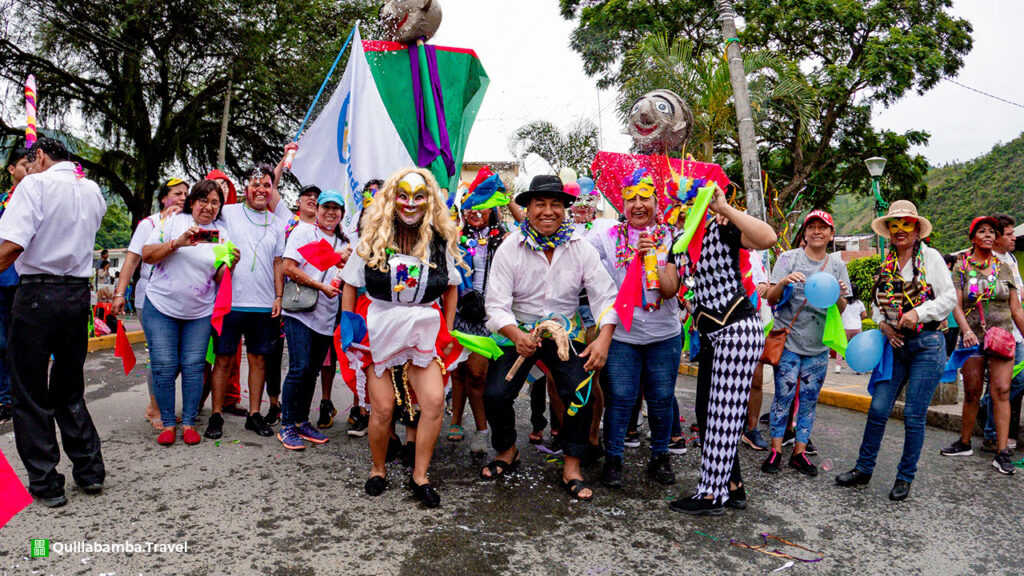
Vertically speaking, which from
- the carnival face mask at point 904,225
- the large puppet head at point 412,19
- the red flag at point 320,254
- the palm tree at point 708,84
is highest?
the palm tree at point 708,84

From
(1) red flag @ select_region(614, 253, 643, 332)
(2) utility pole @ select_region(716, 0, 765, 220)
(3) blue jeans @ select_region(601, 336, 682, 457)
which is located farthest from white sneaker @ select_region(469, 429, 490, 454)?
(2) utility pole @ select_region(716, 0, 765, 220)

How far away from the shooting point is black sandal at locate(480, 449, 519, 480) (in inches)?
155

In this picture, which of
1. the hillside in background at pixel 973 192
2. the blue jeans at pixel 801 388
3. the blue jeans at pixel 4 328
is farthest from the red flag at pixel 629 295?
the hillside in background at pixel 973 192

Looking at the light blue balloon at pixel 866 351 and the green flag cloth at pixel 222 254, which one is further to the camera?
the green flag cloth at pixel 222 254

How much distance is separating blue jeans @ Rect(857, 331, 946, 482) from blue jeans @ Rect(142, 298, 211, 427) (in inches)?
177

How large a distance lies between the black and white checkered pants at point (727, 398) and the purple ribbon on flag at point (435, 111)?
2869mm

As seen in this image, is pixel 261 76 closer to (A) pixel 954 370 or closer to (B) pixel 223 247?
(B) pixel 223 247

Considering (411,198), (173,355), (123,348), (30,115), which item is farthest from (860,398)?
(30,115)

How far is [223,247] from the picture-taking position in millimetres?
4336

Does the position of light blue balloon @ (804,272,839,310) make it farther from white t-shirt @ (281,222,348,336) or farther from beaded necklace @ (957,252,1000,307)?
white t-shirt @ (281,222,348,336)

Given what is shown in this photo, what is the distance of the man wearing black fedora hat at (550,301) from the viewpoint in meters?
3.70

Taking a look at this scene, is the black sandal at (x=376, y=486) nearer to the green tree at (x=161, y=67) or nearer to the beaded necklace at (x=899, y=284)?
the beaded necklace at (x=899, y=284)

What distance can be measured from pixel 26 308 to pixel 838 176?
21129 mm

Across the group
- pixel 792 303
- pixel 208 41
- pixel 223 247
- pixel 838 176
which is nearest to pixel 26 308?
pixel 223 247
